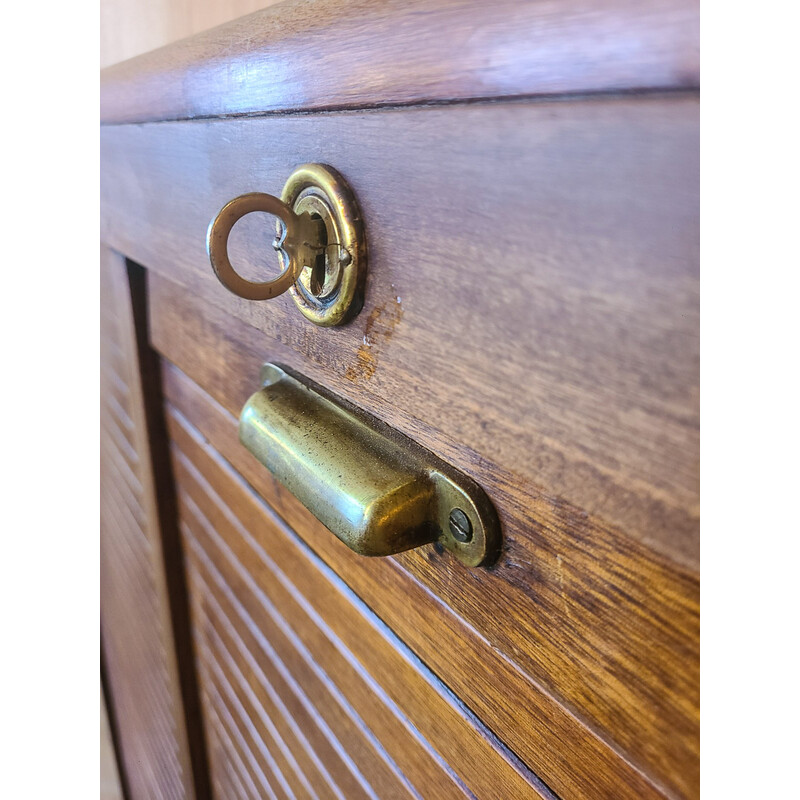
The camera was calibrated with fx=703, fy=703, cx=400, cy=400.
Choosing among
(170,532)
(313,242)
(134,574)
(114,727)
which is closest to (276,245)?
(313,242)

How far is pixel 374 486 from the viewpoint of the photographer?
264mm

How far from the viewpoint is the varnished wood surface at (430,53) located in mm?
149

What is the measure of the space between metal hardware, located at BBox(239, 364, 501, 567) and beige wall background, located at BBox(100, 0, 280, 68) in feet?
1.00

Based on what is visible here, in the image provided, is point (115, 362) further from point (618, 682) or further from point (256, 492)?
point (618, 682)

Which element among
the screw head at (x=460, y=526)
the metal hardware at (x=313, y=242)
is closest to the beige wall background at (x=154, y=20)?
the metal hardware at (x=313, y=242)

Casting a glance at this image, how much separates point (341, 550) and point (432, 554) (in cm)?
8

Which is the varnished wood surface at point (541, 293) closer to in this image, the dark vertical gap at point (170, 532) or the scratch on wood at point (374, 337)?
the scratch on wood at point (374, 337)

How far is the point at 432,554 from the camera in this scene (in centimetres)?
29

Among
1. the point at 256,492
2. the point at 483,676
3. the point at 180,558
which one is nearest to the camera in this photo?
the point at 483,676

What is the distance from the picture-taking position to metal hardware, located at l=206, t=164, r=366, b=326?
0.26 meters

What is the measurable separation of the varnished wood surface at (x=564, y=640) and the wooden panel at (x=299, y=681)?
0.07 feet

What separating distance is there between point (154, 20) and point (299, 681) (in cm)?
62

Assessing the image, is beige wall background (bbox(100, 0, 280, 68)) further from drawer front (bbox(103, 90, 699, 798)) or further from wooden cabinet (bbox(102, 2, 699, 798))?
drawer front (bbox(103, 90, 699, 798))
